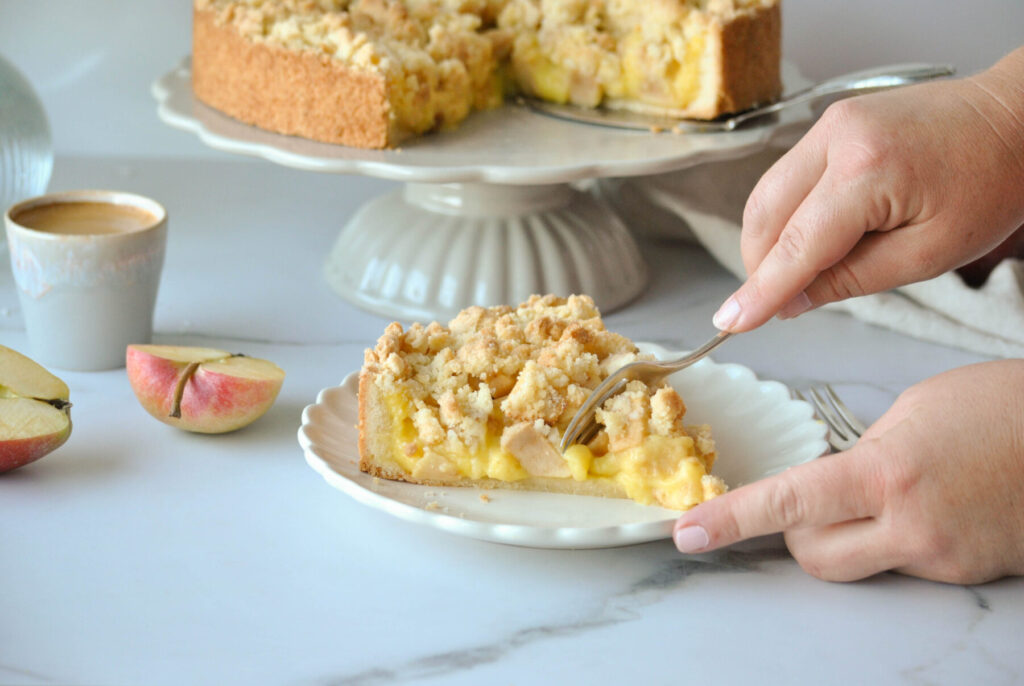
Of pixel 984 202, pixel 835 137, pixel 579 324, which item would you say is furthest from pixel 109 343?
pixel 984 202

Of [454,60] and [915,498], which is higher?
[454,60]

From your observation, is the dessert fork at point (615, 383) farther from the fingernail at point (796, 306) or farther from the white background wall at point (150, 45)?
the white background wall at point (150, 45)

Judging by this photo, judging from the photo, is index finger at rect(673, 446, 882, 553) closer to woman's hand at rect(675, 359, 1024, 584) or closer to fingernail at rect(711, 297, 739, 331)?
woman's hand at rect(675, 359, 1024, 584)

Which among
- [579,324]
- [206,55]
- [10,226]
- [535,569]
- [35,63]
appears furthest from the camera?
[35,63]

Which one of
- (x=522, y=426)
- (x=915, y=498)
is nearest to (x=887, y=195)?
(x=915, y=498)

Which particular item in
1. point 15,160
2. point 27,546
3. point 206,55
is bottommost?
point 27,546

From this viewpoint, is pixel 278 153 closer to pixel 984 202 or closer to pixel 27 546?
pixel 27 546

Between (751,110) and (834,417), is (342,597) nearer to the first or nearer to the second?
(834,417)
